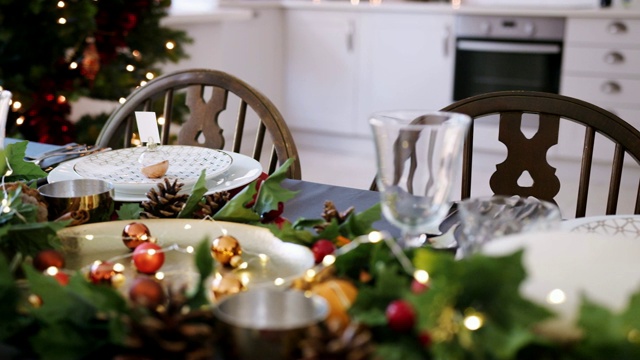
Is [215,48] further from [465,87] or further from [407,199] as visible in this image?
[407,199]

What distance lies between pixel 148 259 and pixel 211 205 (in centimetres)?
19

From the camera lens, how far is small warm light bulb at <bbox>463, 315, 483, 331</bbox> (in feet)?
1.85

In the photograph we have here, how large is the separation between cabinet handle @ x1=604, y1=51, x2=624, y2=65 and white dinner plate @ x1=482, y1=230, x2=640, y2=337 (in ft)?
11.0

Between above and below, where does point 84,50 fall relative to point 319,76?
above

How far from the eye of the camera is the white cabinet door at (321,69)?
14.5ft

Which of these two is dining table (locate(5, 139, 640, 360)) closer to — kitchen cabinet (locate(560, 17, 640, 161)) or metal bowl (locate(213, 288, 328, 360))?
metal bowl (locate(213, 288, 328, 360))

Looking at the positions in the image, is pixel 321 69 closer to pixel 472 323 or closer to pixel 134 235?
pixel 134 235

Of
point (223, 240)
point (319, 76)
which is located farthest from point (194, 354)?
point (319, 76)

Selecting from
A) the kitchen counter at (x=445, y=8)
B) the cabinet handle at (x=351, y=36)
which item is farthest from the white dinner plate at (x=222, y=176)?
the cabinet handle at (x=351, y=36)

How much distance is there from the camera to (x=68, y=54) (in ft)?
9.77

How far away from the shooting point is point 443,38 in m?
4.12

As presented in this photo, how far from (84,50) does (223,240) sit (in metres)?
2.19

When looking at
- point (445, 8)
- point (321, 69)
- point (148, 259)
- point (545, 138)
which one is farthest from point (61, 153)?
point (321, 69)

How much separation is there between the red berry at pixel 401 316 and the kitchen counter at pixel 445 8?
3.46 m
